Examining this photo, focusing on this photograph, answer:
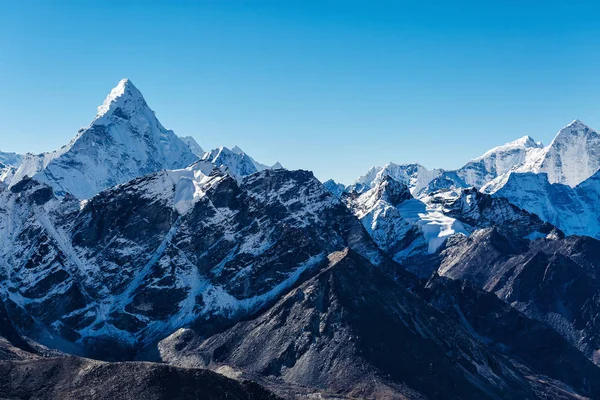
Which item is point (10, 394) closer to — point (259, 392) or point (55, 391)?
point (55, 391)

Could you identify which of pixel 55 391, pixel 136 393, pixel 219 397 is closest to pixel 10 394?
pixel 55 391

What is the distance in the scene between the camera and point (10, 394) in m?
195

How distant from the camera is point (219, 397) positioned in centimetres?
18962

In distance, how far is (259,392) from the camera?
198 meters

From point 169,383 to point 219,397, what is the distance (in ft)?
38.9

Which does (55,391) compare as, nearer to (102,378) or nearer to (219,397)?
(102,378)

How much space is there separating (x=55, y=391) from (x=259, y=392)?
46687 mm

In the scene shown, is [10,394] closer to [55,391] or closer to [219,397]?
[55,391]

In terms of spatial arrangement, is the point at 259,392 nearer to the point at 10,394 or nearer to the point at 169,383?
the point at 169,383

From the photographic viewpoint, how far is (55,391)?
196000 millimetres

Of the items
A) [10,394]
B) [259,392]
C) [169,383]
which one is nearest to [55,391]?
[10,394]

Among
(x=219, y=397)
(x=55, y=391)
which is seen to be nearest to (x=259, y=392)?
(x=219, y=397)

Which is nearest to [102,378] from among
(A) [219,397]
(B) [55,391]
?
(B) [55,391]

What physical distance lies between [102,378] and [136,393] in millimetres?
12812
